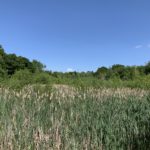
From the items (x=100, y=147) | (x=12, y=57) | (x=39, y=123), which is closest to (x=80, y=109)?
(x=39, y=123)

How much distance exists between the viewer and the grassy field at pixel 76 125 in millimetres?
4434

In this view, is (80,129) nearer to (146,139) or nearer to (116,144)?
(116,144)

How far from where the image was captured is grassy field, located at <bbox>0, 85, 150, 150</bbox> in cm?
443

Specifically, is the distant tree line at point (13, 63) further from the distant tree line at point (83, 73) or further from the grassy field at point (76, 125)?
the grassy field at point (76, 125)

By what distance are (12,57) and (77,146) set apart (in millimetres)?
38483

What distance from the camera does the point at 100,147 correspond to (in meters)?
4.56

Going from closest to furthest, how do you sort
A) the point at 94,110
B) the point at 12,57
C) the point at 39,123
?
the point at 39,123 < the point at 94,110 < the point at 12,57

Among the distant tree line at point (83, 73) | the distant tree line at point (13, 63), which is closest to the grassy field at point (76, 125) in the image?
the distant tree line at point (83, 73)

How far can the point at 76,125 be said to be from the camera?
17.4 ft

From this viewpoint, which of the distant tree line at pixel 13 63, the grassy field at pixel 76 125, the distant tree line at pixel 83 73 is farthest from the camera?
the distant tree line at pixel 13 63

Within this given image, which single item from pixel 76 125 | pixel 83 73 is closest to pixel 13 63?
pixel 83 73

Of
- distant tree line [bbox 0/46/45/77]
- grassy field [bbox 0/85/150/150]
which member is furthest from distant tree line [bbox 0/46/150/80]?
grassy field [bbox 0/85/150/150]

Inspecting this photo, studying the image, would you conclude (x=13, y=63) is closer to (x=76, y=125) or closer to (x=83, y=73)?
(x=83, y=73)

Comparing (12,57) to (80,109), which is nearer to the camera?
(80,109)
